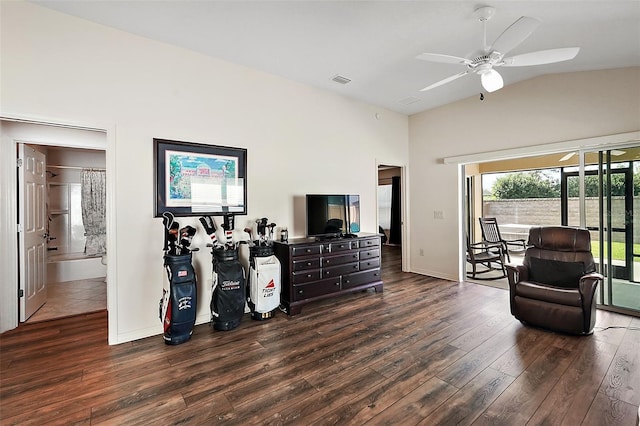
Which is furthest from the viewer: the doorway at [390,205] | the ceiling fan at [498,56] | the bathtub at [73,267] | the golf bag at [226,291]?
the doorway at [390,205]

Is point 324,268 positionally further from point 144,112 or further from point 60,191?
point 60,191

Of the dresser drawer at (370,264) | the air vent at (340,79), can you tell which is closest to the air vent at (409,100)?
the air vent at (340,79)

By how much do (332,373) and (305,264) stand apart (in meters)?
1.47

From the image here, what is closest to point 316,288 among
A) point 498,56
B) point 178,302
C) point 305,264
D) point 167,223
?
point 305,264

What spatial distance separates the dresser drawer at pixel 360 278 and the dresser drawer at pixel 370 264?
0.06 m

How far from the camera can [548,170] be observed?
6836 millimetres

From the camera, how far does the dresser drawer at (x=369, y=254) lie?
419cm

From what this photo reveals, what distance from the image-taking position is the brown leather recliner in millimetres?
2834

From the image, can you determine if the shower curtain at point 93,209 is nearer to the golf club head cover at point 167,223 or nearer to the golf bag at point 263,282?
the golf club head cover at point 167,223

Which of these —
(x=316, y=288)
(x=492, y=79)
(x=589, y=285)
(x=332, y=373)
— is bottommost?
(x=332, y=373)

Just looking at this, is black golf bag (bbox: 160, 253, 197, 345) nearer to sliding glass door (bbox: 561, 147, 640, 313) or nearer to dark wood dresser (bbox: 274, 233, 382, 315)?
dark wood dresser (bbox: 274, 233, 382, 315)

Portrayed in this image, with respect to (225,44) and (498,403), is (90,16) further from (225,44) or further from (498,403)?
(498,403)

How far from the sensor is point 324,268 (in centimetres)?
377

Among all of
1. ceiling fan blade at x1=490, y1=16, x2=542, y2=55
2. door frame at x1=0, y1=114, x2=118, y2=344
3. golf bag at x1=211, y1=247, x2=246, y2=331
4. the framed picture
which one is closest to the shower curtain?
door frame at x1=0, y1=114, x2=118, y2=344
